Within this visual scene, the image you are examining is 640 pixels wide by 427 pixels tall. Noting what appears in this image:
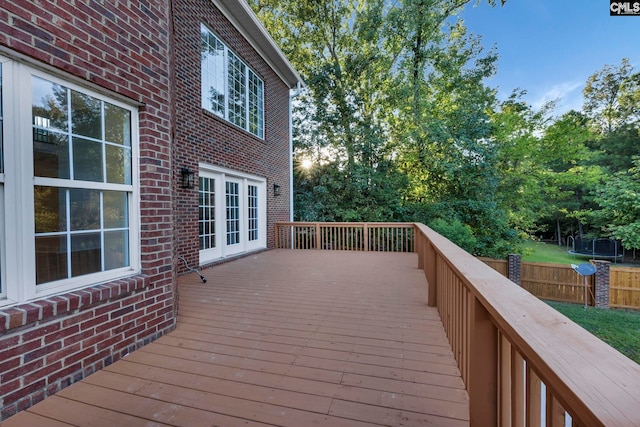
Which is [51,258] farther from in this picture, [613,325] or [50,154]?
[613,325]

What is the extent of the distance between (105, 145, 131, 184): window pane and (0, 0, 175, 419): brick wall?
0.11 meters

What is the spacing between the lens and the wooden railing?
0.55 m

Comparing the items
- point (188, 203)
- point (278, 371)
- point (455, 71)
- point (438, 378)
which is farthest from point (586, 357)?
point (455, 71)

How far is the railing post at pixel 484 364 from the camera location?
4.36 ft

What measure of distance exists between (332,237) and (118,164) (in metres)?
6.71

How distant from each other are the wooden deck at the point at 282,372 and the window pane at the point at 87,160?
4.61 ft

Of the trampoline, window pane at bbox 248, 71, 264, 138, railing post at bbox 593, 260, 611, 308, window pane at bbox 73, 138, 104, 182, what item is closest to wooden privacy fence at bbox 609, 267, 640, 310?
railing post at bbox 593, 260, 611, 308

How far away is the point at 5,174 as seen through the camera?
1702 mm

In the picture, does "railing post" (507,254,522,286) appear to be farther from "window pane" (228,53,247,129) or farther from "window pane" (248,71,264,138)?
"window pane" (228,53,247,129)

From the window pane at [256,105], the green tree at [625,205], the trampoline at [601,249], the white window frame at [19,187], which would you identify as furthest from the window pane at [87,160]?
the trampoline at [601,249]

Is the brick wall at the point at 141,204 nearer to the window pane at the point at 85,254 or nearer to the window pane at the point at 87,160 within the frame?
the window pane at the point at 85,254

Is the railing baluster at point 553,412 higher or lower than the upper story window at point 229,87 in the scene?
lower

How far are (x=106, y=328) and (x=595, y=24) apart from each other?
57.7 ft

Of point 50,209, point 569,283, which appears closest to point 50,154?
point 50,209
